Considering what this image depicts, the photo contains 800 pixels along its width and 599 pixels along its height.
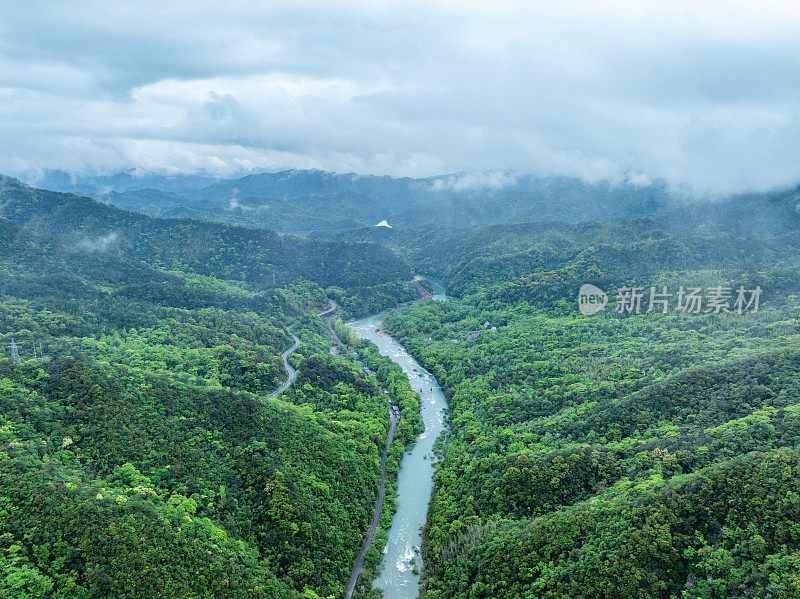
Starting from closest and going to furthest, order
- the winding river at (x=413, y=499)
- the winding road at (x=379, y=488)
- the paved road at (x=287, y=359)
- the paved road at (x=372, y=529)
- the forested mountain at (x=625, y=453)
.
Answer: the forested mountain at (x=625, y=453), the paved road at (x=372, y=529), the winding road at (x=379, y=488), the winding river at (x=413, y=499), the paved road at (x=287, y=359)

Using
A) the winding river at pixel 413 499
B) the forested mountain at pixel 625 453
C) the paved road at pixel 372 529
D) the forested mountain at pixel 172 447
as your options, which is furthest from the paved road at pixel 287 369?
the forested mountain at pixel 625 453

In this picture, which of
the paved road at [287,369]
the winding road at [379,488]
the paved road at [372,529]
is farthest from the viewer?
the paved road at [287,369]

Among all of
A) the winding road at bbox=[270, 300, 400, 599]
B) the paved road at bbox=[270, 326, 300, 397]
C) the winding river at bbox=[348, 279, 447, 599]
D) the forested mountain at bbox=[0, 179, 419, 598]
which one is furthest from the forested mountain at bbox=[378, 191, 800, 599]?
the paved road at bbox=[270, 326, 300, 397]

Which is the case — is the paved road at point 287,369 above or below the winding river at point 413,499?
above

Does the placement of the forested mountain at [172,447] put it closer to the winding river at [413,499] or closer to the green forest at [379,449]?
the green forest at [379,449]

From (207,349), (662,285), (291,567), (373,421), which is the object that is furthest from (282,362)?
(662,285)

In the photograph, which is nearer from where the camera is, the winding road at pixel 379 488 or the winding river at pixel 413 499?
the winding road at pixel 379 488

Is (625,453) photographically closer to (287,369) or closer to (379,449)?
(379,449)
